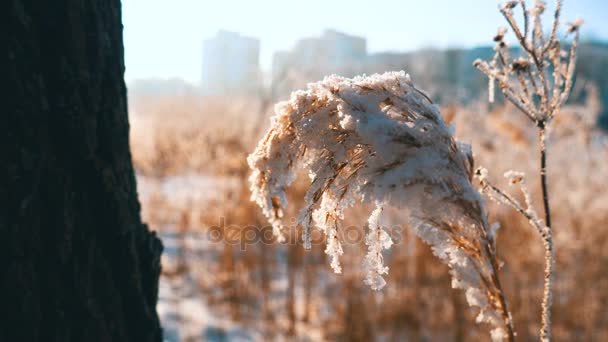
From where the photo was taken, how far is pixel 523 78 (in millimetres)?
753

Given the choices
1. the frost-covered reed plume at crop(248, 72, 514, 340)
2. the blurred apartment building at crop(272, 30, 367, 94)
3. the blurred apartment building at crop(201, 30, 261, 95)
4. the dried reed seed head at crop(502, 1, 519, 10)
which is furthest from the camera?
the blurred apartment building at crop(201, 30, 261, 95)

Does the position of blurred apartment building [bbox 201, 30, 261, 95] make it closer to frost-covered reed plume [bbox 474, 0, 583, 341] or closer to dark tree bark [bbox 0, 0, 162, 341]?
dark tree bark [bbox 0, 0, 162, 341]

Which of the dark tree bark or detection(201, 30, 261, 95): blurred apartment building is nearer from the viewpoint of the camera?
the dark tree bark

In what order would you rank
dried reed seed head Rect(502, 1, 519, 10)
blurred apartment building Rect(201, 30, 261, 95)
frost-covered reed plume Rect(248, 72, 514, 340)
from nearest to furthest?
frost-covered reed plume Rect(248, 72, 514, 340)
dried reed seed head Rect(502, 1, 519, 10)
blurred apartment building Rect(201, 30, 261, 95)

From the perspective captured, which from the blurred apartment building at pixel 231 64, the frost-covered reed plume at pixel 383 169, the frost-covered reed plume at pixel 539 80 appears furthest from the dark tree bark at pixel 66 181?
the blurred apartment building at pixel 231 64

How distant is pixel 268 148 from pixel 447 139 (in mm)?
261

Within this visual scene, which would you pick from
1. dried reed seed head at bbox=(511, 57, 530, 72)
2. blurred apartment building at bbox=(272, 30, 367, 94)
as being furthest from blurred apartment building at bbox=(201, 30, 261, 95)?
dried reed seed head at bbox=(511, 57, 530, 72)

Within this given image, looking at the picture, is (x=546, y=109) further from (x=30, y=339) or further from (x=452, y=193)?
(x=30, y=339)

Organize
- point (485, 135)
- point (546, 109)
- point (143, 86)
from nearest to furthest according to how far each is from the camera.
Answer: point (546, 109), point (485, 135), point (143, 86)

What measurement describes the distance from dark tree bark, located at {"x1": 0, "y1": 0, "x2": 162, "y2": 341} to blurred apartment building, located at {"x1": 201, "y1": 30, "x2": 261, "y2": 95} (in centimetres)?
415

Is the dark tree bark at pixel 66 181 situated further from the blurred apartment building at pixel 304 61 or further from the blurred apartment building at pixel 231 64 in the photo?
the blurred apartment building at pixel 231 64

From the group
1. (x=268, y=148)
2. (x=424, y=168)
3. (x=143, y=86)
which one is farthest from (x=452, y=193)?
(x=143, y=86)

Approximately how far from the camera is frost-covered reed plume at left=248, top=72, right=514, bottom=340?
1.93 feet

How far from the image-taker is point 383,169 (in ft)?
1.94
